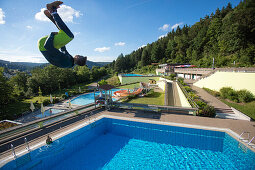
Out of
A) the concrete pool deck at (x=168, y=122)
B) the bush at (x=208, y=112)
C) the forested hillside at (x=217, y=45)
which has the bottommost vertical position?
the concrete pool deck at (x=168, y=122)

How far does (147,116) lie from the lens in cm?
863

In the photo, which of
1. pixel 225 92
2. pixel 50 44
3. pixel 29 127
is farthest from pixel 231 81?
pixel 29 127

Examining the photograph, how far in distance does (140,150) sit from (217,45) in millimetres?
42703

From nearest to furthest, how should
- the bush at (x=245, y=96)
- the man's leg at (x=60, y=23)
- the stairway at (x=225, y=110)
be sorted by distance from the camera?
the man's leg at (x=60, y=23), the stairway at (x=225, y=110), the bush at (x=245, y=96)

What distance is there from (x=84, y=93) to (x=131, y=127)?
18368 mm

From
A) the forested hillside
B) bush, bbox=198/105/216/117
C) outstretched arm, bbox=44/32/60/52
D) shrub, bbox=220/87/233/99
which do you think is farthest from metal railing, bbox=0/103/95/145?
the forested hillside

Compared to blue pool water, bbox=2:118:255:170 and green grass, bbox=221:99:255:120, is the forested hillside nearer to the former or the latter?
green grass, bbox=221:99:255:120

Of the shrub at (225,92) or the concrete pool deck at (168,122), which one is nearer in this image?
the concrete pool deck at (168,122)

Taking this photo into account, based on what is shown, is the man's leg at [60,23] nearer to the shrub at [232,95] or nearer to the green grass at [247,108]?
the green grass at [247,108]

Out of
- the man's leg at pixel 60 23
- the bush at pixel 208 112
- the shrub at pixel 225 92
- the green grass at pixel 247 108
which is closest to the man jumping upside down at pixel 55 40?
the man's leg at pixel 60 23

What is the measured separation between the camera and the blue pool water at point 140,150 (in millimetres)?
5102

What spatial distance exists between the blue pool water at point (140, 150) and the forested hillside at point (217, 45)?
2462 cm

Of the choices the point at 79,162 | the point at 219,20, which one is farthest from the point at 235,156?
the point at 219,20

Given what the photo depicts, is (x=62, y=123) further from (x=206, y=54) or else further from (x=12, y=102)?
(x=206, y=54)
